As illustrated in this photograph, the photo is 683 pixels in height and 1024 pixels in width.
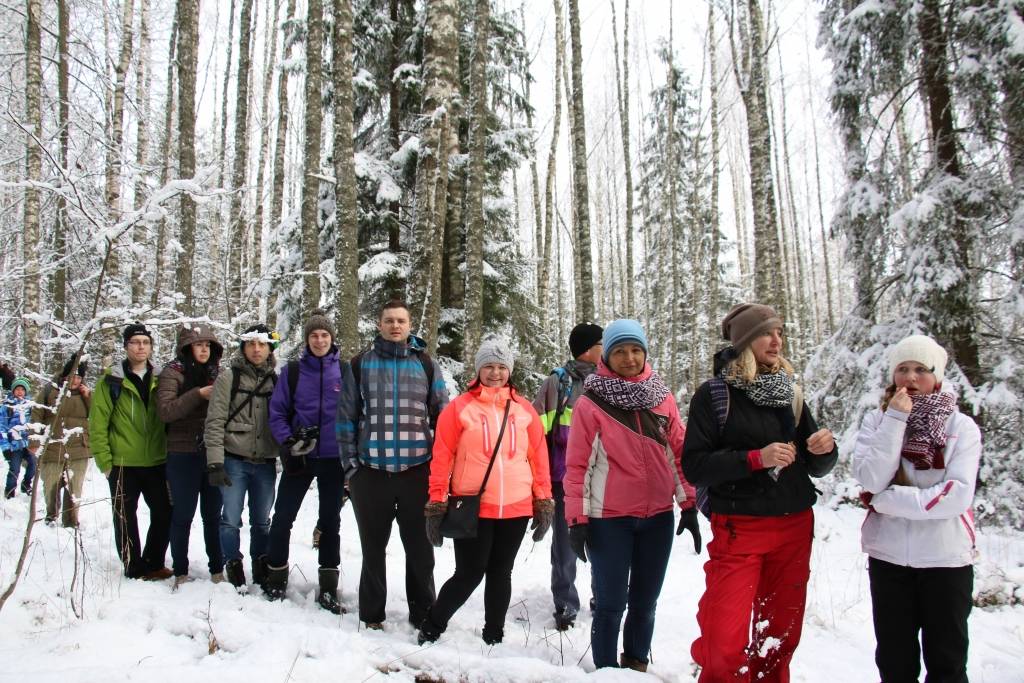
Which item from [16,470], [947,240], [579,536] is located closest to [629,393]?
[579,536]

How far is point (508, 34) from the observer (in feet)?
40.3

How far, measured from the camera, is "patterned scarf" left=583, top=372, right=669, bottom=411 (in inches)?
138

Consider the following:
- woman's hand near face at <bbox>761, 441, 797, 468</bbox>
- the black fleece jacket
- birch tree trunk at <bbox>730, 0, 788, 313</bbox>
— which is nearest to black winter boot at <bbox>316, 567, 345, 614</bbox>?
the black fleece jacket

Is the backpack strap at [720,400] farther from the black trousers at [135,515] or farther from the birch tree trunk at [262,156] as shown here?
the birch tree trunk at [262,156]

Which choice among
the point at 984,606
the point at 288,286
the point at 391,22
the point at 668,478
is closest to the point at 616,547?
the point at 668,478

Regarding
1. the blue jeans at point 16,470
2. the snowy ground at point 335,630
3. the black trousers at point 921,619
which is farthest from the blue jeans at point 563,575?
the blue jeans at point 16,470

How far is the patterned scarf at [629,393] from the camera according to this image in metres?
3.52

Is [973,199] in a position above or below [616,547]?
above

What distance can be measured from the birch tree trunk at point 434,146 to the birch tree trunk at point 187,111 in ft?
10.2

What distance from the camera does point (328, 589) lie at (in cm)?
466

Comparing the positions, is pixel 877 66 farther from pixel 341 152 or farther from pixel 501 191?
pixel 341 152

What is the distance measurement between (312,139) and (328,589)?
6777mm

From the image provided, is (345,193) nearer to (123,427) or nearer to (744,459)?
(123,427)

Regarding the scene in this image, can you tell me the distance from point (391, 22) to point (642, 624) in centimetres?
1095
